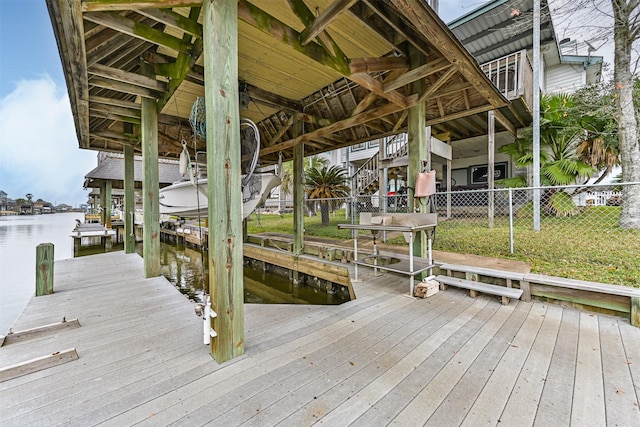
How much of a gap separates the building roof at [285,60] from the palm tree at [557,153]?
15.0 feet

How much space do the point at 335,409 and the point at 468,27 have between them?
40.1 feet

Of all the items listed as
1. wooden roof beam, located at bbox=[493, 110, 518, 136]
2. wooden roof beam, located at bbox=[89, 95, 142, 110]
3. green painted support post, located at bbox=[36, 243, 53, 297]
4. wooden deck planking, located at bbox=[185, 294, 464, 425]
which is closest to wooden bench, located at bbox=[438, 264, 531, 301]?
wooden deck planking, located at bbox=[185, 294, 464, 425]

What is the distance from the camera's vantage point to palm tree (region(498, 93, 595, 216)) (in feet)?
20.9

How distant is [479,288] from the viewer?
3.16 metres

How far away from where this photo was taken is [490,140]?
24.3 feet

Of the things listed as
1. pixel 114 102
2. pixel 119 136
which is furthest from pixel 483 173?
pixel 119 136

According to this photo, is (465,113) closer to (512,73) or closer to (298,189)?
(298,189)

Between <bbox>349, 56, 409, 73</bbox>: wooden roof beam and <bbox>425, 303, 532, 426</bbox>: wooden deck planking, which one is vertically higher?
<bbox>349, 56, 409, 73</bbox>: wooden roof beam

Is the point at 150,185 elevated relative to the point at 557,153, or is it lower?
lower

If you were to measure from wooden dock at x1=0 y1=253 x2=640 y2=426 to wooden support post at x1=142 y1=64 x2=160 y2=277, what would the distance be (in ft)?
3.65

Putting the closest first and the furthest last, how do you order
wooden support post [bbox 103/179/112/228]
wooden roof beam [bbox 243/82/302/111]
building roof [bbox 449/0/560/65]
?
1. wooden roof beam [bbox 243/82/302/111]
2. building roof [bbox 449/0/560/65]
3. wooden support post [bbox 103/179/112/228]

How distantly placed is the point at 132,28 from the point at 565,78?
14.0m

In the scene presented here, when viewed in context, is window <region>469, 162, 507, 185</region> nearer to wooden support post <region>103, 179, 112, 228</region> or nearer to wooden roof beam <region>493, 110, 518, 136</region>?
wooden roof beam <region>493, 110, 518, 136</region>

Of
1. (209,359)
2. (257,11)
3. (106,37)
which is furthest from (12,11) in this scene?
(209,359)
